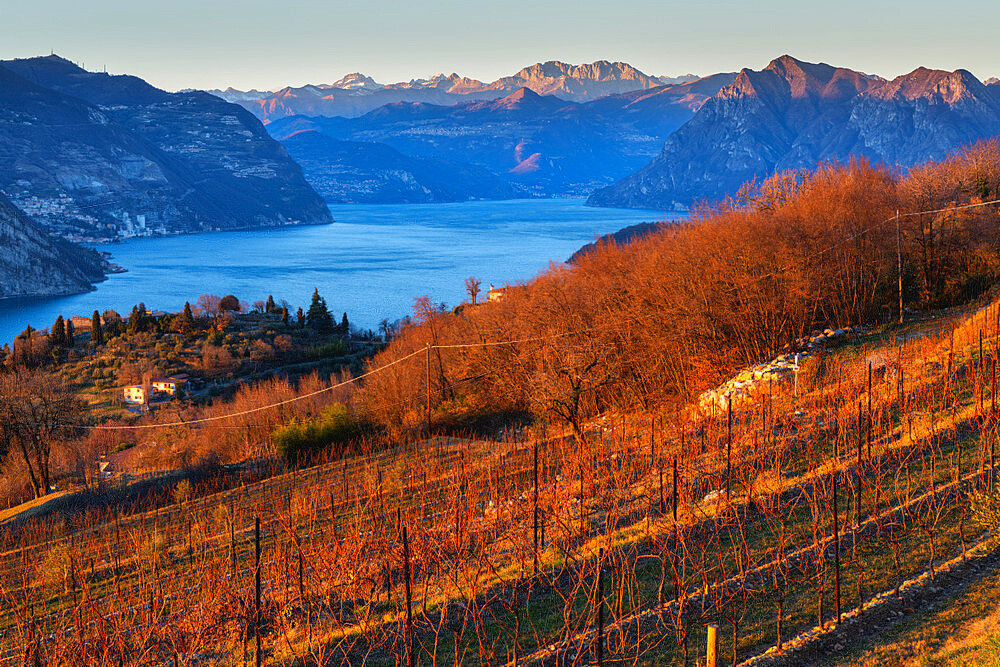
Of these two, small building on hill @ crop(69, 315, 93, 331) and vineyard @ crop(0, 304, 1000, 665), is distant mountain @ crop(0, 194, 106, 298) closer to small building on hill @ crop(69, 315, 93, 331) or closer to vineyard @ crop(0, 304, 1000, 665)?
small building on hill @ crop(69, 315, 93, 331)

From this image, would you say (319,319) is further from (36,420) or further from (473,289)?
(36,420)

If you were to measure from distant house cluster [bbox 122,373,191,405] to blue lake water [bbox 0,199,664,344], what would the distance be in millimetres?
22364

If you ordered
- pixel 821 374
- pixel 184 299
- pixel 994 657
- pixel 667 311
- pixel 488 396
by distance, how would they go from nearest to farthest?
pixel 994 657
pixel 821 374
pixel 667 311
pixel 488 396
pixel 184 299

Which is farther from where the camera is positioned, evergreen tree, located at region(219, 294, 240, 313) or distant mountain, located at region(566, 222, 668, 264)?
evergreen tree, located at region(219, 294, 240, 313)

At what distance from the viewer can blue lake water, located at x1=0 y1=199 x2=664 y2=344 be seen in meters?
86.4

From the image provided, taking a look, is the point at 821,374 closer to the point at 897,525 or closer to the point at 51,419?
the point at 897,525

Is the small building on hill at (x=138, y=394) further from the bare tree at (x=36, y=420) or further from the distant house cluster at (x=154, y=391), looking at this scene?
the bare tree at (x=36, y=420)

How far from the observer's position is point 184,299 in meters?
90.9

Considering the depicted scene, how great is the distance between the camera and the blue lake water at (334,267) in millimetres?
86387

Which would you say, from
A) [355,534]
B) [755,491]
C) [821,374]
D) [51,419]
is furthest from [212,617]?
[51,419]

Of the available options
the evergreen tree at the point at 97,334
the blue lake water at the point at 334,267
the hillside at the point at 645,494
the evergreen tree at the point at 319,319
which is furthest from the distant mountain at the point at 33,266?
the hillside at the point at 645,494

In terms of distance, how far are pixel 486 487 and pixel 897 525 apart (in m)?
7.12

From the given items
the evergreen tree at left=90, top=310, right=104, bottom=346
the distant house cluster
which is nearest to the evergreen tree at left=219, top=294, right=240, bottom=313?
the evergreen tree at left=90, top=310, right=104, bottom=346

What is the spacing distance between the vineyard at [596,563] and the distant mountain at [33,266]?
106 metres
